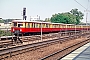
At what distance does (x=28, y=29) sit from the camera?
117ft

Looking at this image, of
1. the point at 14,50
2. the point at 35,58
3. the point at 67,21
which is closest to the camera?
the point at 35,58

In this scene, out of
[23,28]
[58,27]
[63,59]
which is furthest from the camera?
[58,27]

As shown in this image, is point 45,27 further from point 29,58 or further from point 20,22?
point 29,58

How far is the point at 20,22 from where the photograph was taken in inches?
1373

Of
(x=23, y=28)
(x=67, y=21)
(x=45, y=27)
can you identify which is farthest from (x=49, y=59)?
(x=67, y=21)

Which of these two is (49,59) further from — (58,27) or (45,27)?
(58,27)

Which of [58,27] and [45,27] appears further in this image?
[58,27]

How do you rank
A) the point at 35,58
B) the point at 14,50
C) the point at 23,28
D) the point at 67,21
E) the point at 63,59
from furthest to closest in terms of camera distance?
the point at 67,21 → the point at 23,28 → the point at 14,50 → the point at 35,58 → the point at 63,59

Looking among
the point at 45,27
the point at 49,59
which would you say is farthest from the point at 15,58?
the point at 45,27

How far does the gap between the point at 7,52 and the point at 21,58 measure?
52.1 inches

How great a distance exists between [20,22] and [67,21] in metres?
55.6

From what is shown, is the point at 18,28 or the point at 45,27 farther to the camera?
the point at 45,27

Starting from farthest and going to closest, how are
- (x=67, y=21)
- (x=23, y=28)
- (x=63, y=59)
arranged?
(x=67, y=21)
(x=23, y=28)
(x=63, y=59)

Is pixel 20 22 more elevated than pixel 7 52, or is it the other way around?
pixel 20 22
